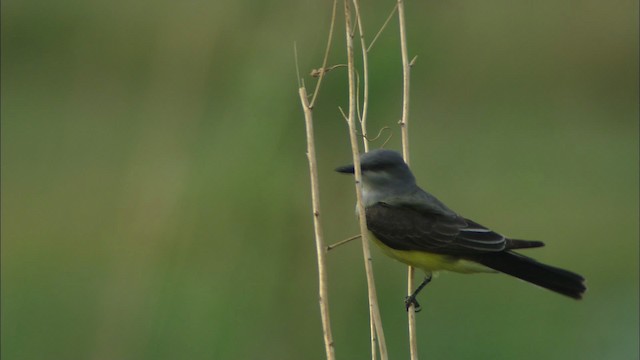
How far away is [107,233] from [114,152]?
1.15m

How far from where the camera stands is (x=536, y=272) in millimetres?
3318

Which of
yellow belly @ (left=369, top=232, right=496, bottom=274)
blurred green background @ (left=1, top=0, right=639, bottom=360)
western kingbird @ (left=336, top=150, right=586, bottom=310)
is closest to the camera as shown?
western kingbird @ (left=336, top=150, right=586, bottom=310)

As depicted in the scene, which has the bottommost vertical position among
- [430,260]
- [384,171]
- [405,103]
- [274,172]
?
[430,260]

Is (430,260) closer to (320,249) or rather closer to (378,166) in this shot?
(378,166)

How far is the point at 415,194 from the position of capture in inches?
142

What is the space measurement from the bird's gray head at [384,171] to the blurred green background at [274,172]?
36.4 inches

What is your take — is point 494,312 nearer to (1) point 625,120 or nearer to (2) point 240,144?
(2) point 240,144

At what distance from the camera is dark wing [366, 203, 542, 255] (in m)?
3.49

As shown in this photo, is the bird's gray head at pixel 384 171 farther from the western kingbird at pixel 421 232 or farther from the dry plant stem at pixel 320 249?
the dry plant stem at pixel 320 249

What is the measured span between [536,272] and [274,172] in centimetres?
135

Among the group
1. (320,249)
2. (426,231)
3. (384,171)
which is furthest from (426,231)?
(320,249)

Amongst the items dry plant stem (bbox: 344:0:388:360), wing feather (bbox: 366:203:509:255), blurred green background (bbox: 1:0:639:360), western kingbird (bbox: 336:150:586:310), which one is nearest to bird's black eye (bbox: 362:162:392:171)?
western kingbird (bbox: 336:150:586:310)

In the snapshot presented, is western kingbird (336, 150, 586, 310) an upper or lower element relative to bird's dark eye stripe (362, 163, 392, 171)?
lower

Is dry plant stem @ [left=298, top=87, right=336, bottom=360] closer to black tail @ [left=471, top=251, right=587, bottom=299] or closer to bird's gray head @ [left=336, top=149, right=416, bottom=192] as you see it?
bird's gray head @ [left=336, top=149, right=416, bottom=192]
